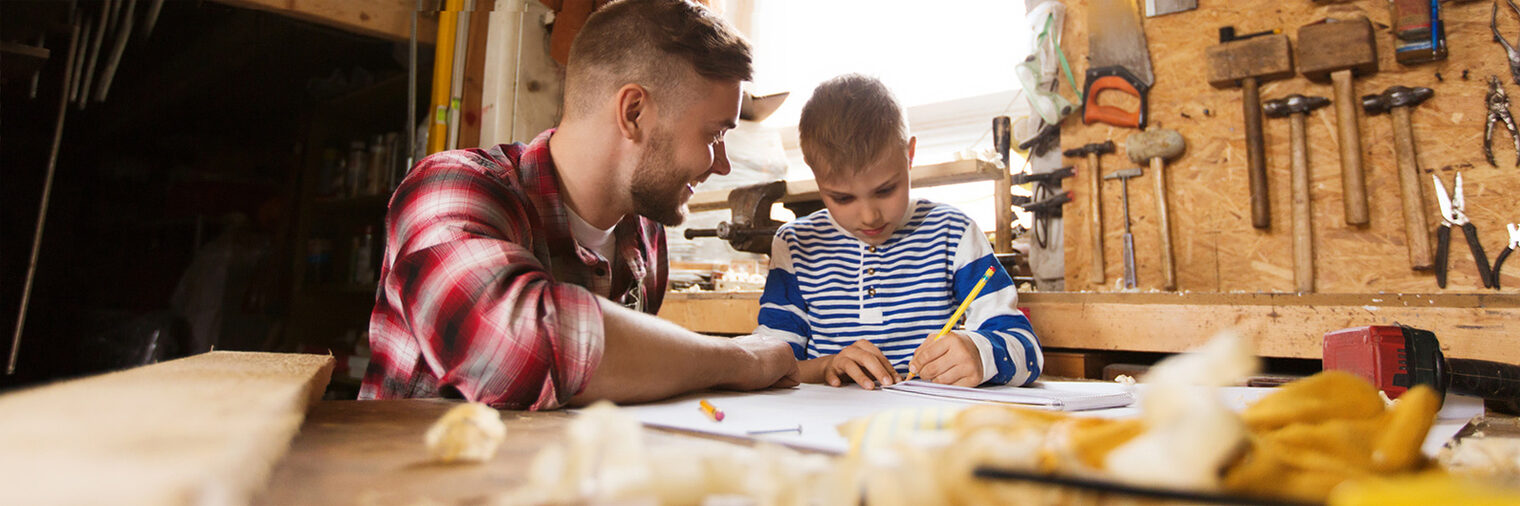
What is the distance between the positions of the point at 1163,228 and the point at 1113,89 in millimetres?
541

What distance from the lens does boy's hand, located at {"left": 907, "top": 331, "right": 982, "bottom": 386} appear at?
3.89ft

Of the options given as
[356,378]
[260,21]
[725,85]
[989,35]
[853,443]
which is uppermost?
[989,35]

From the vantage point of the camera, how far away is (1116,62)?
2.59 meters

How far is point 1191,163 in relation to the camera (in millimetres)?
2443

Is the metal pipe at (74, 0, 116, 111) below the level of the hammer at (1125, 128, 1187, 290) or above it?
above

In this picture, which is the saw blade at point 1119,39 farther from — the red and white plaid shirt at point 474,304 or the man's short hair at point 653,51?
the red and white plaid shirt at point 474,304

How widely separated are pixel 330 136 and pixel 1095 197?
2968 mm

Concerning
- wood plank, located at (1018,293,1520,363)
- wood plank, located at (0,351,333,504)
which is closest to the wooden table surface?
wood plank, located at (0,351,333,504)

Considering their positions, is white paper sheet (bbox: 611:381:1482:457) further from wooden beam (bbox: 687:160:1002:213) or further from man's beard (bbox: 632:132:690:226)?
wooden beam (bbox: 687:160:1002:213)

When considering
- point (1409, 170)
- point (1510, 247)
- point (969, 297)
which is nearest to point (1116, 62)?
point (1409, 170)

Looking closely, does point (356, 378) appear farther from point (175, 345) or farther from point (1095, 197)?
point (1095, 197)

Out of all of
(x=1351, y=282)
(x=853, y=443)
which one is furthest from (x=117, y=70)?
(x=1351, y=282)

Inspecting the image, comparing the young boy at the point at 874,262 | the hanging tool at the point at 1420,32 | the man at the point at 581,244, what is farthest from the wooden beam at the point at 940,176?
the hanging tool at the point at 1420,32

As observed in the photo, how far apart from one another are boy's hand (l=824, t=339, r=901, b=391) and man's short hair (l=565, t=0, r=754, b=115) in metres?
0.54
